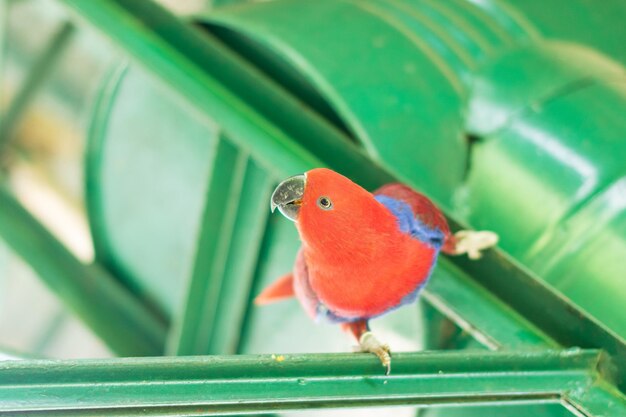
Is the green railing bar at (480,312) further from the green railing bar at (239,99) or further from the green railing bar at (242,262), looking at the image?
the green railing bar at (242,262)

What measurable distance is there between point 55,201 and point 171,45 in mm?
3018

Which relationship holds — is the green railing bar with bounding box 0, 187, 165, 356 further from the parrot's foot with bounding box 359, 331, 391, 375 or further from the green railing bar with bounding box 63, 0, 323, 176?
the parrot's foot with bounding box 359, 331, 391, 375

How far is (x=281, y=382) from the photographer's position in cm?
122

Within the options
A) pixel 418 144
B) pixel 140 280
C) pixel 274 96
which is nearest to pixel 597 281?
pixel 418 144

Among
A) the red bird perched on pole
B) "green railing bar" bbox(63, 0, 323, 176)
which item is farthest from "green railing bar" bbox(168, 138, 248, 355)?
the red bird perched on pole

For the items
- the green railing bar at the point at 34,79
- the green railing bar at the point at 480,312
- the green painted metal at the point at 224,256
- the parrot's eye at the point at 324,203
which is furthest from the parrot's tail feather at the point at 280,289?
the green railing bar at the point at 34,79

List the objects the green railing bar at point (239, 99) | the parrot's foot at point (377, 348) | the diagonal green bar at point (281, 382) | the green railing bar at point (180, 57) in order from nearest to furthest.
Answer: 1. the diagonal green bar at point (281, 382)
2. the parrot's foot at point (377, 348)
3. the green railing bar at point (239, 99)
4. the green railing bar at point (180, 57)

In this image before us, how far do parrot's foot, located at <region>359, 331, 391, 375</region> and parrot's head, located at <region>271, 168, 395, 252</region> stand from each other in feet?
0.68

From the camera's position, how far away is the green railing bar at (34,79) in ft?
13.2

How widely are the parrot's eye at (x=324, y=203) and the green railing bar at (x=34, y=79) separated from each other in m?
3.32

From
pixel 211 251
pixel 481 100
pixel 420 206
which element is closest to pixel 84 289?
pixel 211 251

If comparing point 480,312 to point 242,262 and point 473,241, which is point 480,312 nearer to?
point 473,241

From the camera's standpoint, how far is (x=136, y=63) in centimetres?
202

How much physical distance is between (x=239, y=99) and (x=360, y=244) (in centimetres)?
82
